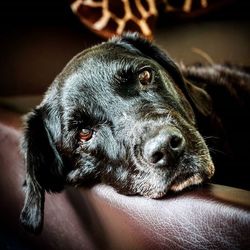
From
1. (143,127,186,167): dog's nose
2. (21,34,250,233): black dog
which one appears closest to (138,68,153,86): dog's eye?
(21,34,250,233): black dog

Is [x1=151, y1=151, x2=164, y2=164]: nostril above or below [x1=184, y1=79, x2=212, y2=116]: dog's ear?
above

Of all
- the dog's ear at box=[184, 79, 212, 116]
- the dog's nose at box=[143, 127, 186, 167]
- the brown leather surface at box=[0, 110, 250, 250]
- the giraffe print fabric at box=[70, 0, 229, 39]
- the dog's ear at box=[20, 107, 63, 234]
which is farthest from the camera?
the giraffe print fabric at box=[70, 0, 229, 39]

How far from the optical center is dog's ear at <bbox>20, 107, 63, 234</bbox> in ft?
5.53

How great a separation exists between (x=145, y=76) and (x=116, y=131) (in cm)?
24

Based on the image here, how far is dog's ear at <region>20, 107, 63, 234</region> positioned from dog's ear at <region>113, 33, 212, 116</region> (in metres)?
0.47

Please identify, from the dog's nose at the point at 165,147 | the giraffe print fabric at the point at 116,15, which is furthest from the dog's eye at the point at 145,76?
the giraffe print fabric at the point at 116,15

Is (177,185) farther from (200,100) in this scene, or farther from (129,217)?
(200,100)

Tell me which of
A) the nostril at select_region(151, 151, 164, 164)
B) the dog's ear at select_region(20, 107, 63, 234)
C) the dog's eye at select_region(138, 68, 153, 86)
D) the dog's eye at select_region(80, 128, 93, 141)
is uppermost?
the dog's eye at select_region(138, 68, 153, 86)

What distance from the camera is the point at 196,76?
2486 mm

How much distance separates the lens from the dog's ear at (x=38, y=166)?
1.69 metres

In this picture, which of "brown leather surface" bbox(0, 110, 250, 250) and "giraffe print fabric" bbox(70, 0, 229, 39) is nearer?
"brown leather surface" bbox(0, 110, 250, 250)

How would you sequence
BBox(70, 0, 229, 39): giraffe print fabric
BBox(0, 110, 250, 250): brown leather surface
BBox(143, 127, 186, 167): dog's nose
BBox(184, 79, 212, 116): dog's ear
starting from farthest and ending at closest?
BBox(70, 0, 229, 39): giraffe print fabric
BBox(184, 79, 212, 116): dog's ear
BBox(143, 127, 186, 167): dog's nose
BBox(0, 110, 250, 250): brown leather surface

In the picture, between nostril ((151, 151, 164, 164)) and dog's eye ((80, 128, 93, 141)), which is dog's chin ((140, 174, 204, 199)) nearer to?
nostril ((151, 151, 164, 164))

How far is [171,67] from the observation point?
2.00 metres
